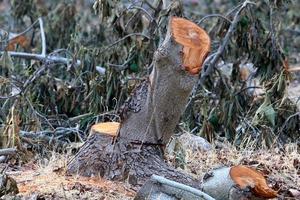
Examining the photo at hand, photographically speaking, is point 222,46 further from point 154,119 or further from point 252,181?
point 252,181

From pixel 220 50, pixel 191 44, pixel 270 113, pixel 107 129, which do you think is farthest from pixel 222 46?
pixel 191 44

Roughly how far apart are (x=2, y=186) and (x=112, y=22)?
3.49 m

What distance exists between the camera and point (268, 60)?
24.3 ft

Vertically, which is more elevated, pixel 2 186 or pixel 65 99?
pixel 2 186

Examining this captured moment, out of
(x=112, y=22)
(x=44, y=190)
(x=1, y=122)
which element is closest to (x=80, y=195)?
(x=44, y=190)

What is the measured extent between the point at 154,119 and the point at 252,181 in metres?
0.77

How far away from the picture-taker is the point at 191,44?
15.2ft

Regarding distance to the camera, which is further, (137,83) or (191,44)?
(137,83)

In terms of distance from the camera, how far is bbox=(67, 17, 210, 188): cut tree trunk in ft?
15.1

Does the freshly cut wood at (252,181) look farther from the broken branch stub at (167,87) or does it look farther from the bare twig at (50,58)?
the bare twig at (50,58)

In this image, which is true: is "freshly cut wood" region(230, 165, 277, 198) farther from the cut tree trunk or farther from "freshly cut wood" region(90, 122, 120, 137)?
"freshly cut wood" region(90, 122, 120, 137)

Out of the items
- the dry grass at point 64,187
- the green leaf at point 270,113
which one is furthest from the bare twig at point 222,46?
the dry grass at point 64,187

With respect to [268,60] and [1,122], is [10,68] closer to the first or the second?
[1,122]

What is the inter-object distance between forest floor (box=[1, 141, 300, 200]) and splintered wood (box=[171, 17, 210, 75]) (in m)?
0.90
